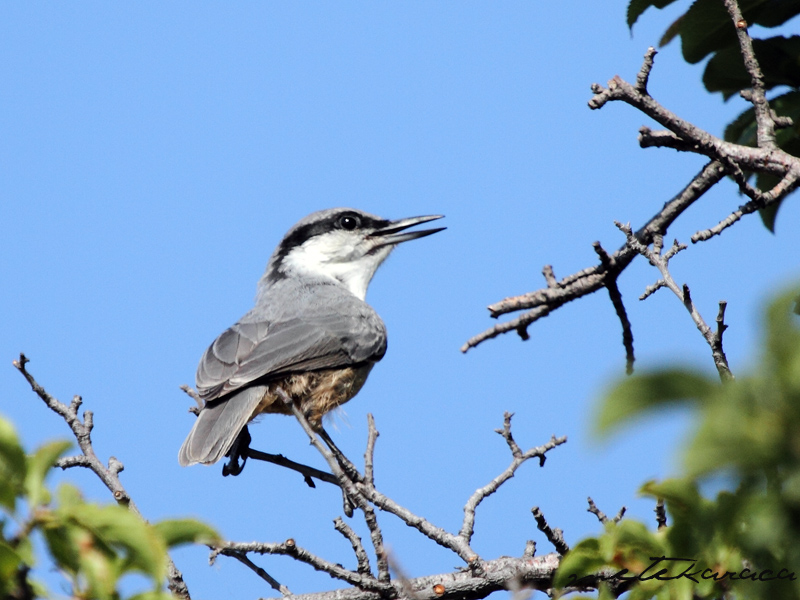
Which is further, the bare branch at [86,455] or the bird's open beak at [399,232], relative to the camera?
the bird's open beak at [399,232]

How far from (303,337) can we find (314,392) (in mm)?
355

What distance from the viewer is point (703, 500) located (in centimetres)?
126

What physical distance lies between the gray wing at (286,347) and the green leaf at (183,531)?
3.64 m

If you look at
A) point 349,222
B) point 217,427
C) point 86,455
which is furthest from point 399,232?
point 86,455

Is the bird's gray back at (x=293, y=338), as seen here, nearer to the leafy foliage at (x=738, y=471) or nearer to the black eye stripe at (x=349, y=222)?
the black eye stripe at (x=349, y=222)

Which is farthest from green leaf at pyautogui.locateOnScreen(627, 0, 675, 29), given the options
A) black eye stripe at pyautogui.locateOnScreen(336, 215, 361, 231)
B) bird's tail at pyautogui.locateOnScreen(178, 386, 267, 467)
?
black eye stripe at pyautogui.locateOnScreen(336, 215, 361, 231)

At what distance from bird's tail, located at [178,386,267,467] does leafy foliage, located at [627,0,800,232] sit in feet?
9.55

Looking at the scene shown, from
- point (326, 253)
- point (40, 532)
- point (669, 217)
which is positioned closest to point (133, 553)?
point (40, 532)

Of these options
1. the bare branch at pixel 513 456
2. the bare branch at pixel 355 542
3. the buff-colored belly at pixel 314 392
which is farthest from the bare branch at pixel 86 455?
the buff-colored belly at pixel 314 392

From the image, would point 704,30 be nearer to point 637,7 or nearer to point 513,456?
point 637,7

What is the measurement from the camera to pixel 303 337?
5.64 m

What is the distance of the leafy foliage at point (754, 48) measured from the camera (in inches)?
144

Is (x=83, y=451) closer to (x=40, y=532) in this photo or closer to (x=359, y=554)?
(x=359, y=554)

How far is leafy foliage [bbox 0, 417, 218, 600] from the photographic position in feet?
4.40
